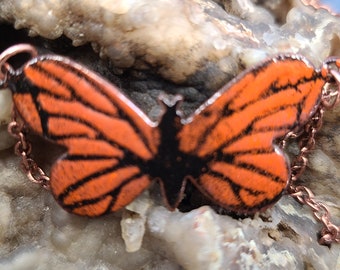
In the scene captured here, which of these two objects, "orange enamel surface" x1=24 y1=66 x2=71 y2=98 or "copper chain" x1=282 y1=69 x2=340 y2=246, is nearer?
"orange enamel surface" x1=24 y1=66 x2=71 y2=98

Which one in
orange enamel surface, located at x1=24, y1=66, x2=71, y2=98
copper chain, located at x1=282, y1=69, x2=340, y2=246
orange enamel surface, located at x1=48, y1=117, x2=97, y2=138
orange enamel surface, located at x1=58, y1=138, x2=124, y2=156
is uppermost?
orange enamel surface, located at x1=24, y1=66, x2=71, y2=98

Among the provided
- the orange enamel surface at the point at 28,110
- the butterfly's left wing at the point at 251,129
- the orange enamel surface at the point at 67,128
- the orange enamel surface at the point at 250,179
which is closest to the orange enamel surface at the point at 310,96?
the butterfly's left wing at the point at 251,129

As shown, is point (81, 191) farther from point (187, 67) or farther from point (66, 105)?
point (187, 67)

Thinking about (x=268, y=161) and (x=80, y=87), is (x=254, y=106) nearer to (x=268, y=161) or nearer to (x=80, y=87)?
(x=268, y=161)

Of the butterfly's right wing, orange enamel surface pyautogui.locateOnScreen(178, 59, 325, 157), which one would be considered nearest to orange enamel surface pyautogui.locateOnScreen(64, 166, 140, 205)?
the butterfly's right wing

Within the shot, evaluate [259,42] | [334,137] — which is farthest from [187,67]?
[334,137]

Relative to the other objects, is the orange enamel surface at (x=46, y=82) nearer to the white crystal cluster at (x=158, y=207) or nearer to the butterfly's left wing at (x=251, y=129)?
the white crystal cluster at (x=158, y=207)

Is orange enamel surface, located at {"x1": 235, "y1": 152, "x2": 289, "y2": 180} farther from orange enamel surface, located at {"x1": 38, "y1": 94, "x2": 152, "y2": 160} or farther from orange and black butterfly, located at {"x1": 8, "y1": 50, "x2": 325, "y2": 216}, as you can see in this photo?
orange enamel surface, located at {"x1": 38, "y1": 94, "x2": 152, "y2": 160}
